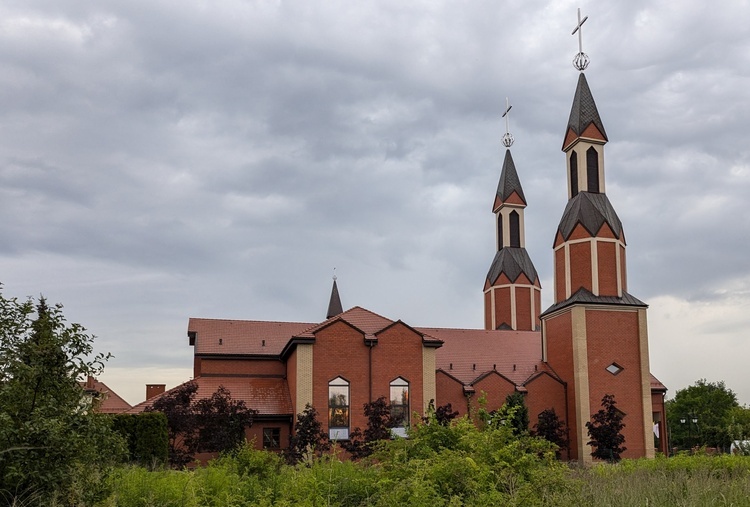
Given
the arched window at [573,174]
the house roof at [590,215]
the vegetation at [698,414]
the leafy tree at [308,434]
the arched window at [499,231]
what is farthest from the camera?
the vegetation at [698,414]

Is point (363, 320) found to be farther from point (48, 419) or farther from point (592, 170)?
point (48, 419)

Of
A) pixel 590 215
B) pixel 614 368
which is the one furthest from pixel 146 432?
pixel 590 215

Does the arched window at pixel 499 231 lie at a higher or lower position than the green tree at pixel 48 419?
higher

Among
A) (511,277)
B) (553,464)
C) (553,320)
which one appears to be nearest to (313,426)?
(553,320)

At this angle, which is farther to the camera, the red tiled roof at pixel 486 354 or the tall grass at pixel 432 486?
the red tiled roof at pixel 486 354

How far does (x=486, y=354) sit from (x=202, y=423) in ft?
63.4

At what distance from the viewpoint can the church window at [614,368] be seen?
41188 millimetres

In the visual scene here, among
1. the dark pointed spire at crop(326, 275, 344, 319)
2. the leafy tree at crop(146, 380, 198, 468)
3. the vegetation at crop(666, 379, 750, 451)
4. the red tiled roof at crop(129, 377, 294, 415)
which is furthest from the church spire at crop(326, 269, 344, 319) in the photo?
the vegetation at crop(666, 379, 750, 451)

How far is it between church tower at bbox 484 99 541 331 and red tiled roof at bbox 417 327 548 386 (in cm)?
694

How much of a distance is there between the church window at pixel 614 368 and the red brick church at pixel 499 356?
0.12 m

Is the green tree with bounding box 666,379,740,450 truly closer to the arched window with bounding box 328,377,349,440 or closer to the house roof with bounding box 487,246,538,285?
the house roof with bounding box 487,246,538,285

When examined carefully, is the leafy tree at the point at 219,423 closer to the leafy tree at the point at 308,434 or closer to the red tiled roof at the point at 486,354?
the leafy tree at the point at 308,434

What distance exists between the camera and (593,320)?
41375 mm

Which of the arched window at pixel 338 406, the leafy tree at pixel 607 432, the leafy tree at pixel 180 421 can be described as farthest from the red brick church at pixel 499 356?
the leafy tree at pixel 180 421
